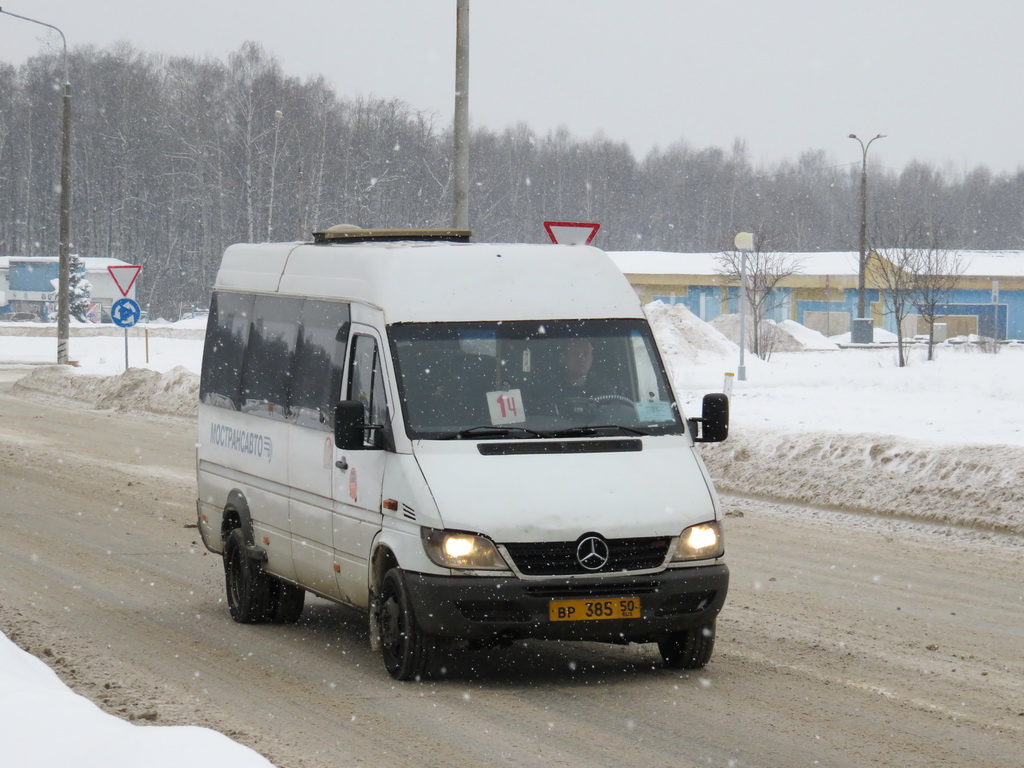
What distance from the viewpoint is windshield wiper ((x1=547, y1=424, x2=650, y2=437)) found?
7.93m

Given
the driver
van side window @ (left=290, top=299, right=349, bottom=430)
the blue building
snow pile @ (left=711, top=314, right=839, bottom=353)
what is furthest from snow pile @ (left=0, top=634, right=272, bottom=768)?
the blue building

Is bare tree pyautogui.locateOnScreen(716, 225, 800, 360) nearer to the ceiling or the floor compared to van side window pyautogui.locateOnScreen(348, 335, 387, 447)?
nearer to the ceiling

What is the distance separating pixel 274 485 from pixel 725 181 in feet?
439

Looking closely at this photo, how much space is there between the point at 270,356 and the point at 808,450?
28.1 feet

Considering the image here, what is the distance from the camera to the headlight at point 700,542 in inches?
298

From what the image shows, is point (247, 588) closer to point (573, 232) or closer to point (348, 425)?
point (348, 425)

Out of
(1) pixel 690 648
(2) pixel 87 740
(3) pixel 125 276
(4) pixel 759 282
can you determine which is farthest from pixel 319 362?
(4) pixel 759 282

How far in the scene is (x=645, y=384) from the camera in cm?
844

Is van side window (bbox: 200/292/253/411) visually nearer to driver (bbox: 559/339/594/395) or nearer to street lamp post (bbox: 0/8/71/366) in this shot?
driver (bbox: 559/339/594/395)

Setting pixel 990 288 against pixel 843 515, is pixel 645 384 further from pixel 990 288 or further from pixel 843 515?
pixel 990 288

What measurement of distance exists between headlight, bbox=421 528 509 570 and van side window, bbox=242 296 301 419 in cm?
228

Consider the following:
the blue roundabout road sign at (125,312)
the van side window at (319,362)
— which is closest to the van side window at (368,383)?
the van side window at (319,362)

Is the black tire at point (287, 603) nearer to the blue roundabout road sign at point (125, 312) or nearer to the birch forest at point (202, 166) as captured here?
the blue roundabout road sign at point (125, 312)

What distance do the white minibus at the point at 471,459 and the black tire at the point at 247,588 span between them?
19mm
